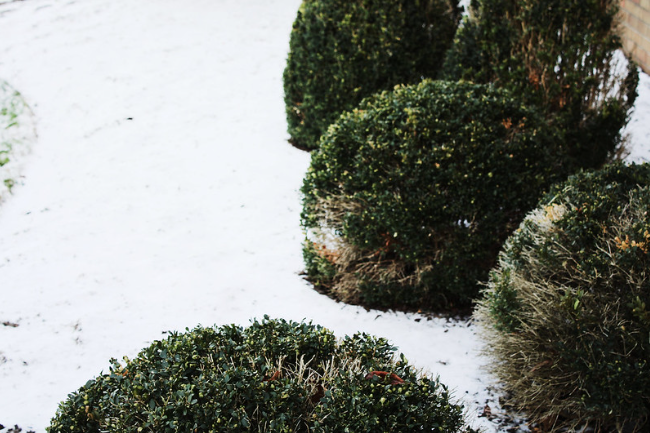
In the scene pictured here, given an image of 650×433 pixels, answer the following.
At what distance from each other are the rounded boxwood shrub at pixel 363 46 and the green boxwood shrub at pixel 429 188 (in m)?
1.66

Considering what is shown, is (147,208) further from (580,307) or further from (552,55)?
(580,307)

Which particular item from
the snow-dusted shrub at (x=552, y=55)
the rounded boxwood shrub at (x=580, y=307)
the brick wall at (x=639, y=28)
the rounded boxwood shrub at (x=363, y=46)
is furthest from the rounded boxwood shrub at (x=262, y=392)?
the brick wall at (x=639, y=28)

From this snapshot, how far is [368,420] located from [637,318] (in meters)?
1.49

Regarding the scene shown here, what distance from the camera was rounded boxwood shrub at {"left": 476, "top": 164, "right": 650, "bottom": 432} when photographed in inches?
99.3

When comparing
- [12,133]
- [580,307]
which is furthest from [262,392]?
[12,133]

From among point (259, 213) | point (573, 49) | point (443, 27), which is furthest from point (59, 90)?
point (573, 49)

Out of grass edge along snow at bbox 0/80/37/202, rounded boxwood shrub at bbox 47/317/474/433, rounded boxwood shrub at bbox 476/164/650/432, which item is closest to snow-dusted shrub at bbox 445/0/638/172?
rounded boxwood shrub at bbox 476/164/650/432

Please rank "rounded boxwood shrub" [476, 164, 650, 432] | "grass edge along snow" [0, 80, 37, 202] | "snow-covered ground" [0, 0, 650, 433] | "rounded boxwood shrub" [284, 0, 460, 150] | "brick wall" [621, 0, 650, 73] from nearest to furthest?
"rounded boxwood shrub" [476, 164, 650, 432] → "snow-covered ground" [0, 0, 650, 433] → "rounded boxwood shrub" [284, 0, 460, 150] → "grass edge along snow" [0, 80, 37, 202] → "brick wall" [621, 0, 650, 73]

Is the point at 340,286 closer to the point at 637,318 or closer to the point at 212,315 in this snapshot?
the point at 212,315

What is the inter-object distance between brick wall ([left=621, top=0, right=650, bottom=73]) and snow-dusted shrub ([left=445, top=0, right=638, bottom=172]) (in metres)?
2.75

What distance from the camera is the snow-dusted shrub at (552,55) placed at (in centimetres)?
462

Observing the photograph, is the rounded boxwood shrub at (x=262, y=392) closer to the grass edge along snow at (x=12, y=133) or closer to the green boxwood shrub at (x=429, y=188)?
the green boxwood shrub at (x=429, y=188)

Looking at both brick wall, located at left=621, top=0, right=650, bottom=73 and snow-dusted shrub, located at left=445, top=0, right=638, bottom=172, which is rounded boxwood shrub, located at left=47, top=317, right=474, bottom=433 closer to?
snow-dusted shrub, located at left=445, top=0, right=638, bottom=172

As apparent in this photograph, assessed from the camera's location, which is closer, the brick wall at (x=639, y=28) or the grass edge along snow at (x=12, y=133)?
the grass edge along snow at (x=12, y=133)
